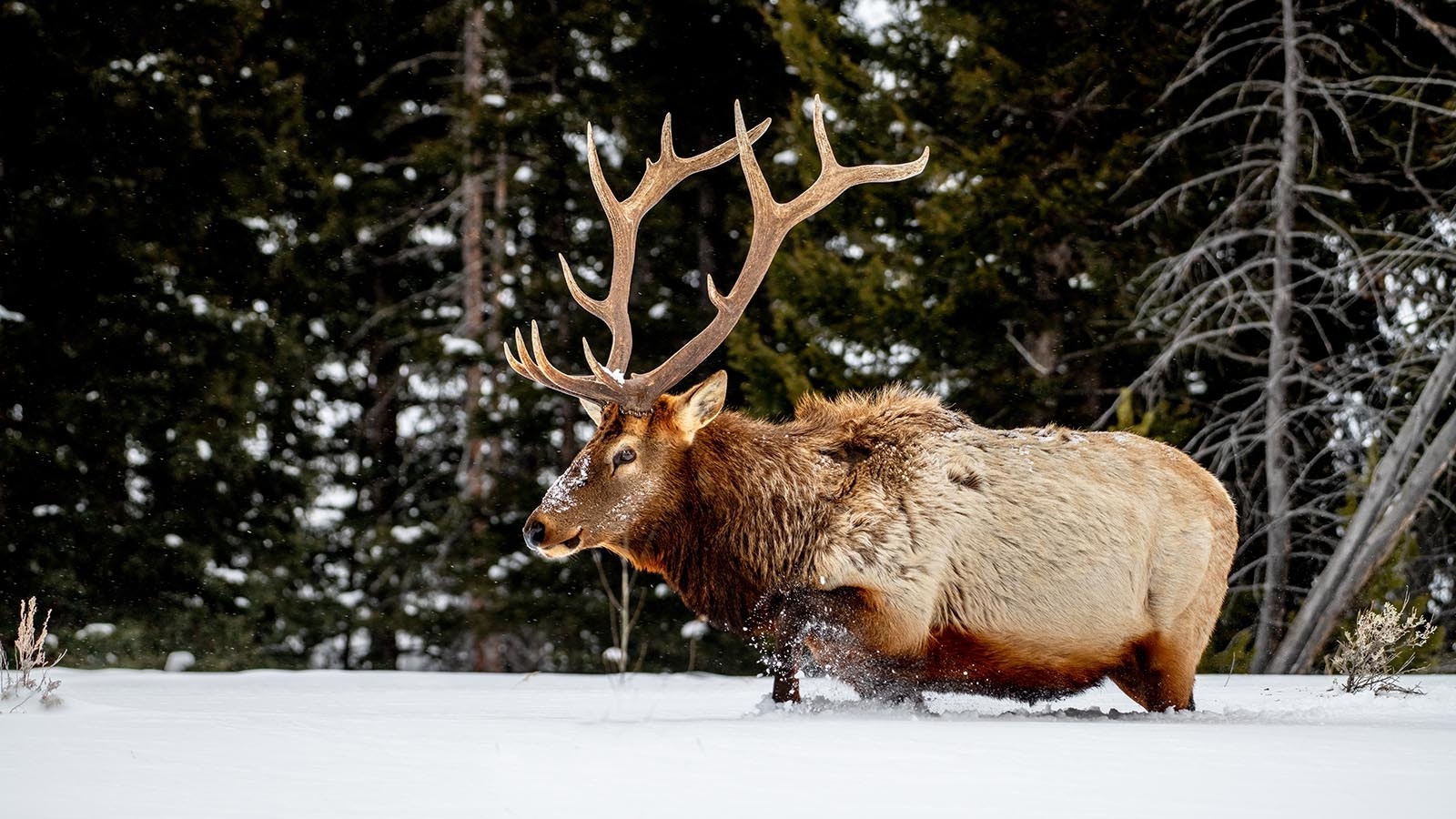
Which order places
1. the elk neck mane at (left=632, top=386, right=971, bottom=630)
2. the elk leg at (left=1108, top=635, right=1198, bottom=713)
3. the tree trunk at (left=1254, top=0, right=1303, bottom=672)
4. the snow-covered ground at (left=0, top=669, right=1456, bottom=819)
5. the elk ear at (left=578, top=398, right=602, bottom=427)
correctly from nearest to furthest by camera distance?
1. the snow-covered ground at (left=0, top=669, right=1456, bottom=819)
2. the elk leg at (left=1108, top=635, right=1198, bottom=713)
3. the elk neck mane at (left=632, top=386, right=971, bottom=630)
4. the elk ear at (left=578, top=398, right=602, bottom=427)
5. the tree trunk at (left=1254, top=0, right=1303, bottom=672)

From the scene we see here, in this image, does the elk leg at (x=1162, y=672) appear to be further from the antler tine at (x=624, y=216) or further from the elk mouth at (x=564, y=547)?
the antler tine at (x=624, y=216)

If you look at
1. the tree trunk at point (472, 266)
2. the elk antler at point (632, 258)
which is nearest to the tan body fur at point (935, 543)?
the elk antler at point (632, 258)

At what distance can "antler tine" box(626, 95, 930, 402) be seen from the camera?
5586mm

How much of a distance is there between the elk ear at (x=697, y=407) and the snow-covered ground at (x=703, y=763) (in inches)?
48.6

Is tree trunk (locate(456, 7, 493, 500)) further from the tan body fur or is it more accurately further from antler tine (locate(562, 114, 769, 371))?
the tan body fur

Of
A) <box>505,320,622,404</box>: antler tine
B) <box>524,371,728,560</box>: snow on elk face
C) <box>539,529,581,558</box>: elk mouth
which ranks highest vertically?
<box>505,320,622,404</box>: antler tine

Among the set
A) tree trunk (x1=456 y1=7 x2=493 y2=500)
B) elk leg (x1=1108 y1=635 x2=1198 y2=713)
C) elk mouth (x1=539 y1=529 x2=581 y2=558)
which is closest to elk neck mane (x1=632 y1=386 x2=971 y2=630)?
elk mouth (x1=539 y1=529 x2=581 y2=558)

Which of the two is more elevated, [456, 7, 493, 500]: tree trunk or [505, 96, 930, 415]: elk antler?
[456, 7, 493, 500]: tree trunk

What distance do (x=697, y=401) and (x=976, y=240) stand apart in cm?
750

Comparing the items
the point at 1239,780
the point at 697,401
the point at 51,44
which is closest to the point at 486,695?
the point at 697,401

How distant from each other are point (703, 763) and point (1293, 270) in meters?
10.8

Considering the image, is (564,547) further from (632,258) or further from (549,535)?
(632,258)

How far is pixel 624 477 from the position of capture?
5.41 meters

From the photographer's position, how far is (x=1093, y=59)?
12.3 m
